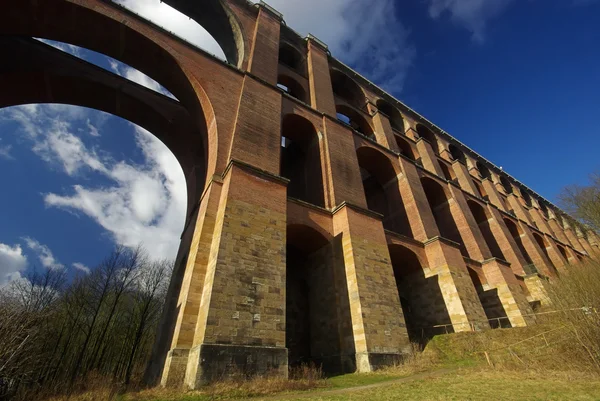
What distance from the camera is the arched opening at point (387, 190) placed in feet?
58.2

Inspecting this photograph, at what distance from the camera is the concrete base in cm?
639

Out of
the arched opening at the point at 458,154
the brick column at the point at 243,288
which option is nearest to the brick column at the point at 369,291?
the brick column at the point at 243,288

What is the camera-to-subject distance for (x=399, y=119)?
88.6ft

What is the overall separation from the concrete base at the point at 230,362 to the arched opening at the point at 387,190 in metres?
11.8

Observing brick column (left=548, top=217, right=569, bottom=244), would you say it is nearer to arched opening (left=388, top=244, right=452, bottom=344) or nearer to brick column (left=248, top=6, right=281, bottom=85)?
arched opening (left=388, top=244, right=452, bottom=344)

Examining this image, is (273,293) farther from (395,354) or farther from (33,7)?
(33,7)

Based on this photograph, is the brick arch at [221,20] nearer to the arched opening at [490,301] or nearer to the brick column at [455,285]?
the brick column at [455,285]

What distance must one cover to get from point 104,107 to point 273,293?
12773 mm

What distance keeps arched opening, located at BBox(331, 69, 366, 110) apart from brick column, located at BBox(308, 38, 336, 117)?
2380 millimetres

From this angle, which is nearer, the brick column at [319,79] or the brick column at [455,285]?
the brick column at [455,285]

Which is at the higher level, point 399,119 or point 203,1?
point 399,119

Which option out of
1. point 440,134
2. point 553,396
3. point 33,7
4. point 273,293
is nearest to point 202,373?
point 273,293

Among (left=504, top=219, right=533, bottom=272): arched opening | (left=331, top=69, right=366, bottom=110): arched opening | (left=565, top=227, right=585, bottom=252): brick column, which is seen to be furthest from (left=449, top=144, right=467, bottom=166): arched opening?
(left=565, top=227, right=585, bottom=252): brick column

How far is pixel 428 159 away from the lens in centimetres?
2336
